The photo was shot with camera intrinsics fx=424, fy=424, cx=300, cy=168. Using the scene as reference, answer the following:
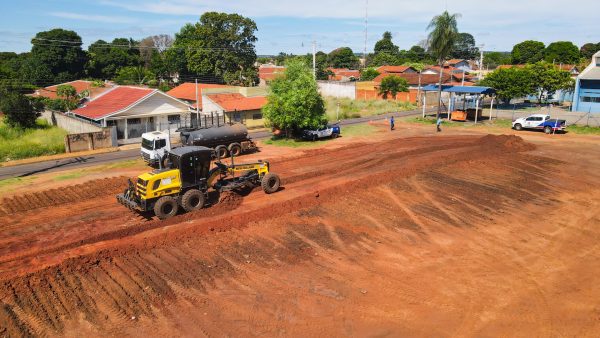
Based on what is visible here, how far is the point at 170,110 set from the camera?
37906 mm

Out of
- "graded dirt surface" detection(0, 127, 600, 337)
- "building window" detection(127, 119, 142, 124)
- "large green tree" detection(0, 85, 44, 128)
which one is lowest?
"graded dirt surface" detection(0, 127, 600, 337)

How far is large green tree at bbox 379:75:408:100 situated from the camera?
65.4 m

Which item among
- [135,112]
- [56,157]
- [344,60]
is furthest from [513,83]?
[344,60]

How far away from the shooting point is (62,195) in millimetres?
20672

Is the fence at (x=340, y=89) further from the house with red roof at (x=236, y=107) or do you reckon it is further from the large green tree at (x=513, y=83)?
A: the house with red roof at (x=236, y=107)

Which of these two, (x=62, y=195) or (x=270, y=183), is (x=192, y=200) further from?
(x=62, y=195)

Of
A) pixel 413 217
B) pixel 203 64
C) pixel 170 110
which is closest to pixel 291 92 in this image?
pixel 170 110

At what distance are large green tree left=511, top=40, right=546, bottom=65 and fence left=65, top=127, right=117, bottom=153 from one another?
110900 mm

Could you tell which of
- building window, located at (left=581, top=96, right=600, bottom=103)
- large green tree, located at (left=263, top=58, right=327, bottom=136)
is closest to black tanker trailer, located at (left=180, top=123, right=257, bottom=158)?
large green tree, located at (left=263, top=58, right=327, bottom=136)

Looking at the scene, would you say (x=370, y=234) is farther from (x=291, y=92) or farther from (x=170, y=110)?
(x=170, y=110)

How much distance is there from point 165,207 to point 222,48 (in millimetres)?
59487

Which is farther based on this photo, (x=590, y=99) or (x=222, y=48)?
(x=222, y=48)

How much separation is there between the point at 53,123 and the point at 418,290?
4082 cm

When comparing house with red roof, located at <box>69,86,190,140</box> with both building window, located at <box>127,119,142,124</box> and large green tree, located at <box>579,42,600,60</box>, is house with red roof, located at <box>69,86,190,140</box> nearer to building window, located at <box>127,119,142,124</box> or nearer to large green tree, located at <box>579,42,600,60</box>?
building window, located at <box>127,119,142,124</box>
